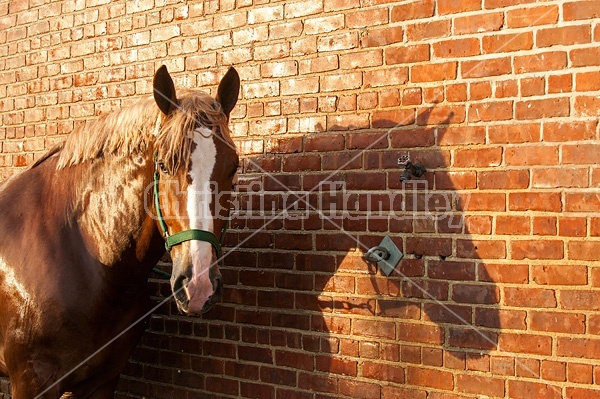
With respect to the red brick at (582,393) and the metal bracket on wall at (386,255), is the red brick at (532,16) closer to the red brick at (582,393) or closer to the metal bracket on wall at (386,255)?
the metal bracket on wall at (386,255)

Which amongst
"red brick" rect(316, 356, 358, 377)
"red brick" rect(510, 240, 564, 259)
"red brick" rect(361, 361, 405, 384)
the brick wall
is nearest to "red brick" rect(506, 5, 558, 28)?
the brick wall

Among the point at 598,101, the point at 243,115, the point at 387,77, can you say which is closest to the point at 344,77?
the point at 387,77

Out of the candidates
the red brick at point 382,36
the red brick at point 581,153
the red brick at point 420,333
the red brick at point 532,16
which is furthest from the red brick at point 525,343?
the red brick at point 382,36

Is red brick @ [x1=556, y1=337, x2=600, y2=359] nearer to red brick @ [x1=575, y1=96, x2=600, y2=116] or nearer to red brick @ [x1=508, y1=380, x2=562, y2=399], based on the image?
red brick @ [x1=508, y1=380, x2=562, y2=399]

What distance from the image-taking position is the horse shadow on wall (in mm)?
2736

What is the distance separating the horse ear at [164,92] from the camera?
262cm

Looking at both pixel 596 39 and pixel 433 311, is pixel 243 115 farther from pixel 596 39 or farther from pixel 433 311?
pixel 596 39

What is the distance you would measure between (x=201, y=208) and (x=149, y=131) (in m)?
0.54

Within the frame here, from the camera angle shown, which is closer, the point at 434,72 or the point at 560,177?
the point at 560,177

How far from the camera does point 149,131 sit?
8.92 ft

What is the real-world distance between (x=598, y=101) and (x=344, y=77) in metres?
1.24

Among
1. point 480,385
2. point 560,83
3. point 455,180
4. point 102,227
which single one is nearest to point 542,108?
point 560,83

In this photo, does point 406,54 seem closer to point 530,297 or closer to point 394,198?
point 394,198

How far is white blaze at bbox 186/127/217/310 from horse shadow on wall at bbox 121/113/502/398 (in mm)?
834
